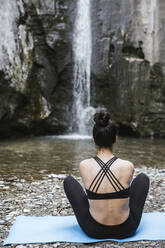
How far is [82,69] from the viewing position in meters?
15.9

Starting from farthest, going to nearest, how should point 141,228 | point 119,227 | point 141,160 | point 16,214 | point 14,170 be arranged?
point 141,160, point 14,170, point 16,214, point 141,228, point 119,227

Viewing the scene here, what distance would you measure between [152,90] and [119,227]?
42.4 ft

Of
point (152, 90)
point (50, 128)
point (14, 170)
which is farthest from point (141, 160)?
point (50, 128)

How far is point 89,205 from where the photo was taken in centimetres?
289

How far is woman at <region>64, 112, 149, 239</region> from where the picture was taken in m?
2.64

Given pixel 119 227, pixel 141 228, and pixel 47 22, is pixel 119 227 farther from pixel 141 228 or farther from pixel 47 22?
pixel 47 22

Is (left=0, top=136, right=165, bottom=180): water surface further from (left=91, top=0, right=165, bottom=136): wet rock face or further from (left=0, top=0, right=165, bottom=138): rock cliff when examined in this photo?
(left=0, top=0, right=165, bottom=138): rock cliff

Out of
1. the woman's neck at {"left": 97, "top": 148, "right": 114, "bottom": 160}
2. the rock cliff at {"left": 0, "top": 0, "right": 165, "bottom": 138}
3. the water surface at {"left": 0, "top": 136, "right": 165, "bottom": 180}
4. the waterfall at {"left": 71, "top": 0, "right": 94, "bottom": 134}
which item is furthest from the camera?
the waterfall at {"left": 71, "top": 0, "right": 94, "bottom": 134}

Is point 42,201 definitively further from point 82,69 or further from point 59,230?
point 82,69

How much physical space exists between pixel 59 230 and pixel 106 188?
2.97 ft

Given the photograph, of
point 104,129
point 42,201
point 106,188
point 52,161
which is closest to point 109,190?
point 106,188

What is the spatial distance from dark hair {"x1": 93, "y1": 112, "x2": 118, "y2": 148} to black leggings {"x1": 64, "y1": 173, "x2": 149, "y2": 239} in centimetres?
74

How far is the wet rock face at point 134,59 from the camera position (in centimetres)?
1462

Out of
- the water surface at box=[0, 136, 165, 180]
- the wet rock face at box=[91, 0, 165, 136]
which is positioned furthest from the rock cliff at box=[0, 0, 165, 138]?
the water surface at box=[0, 136, 165, 180]
